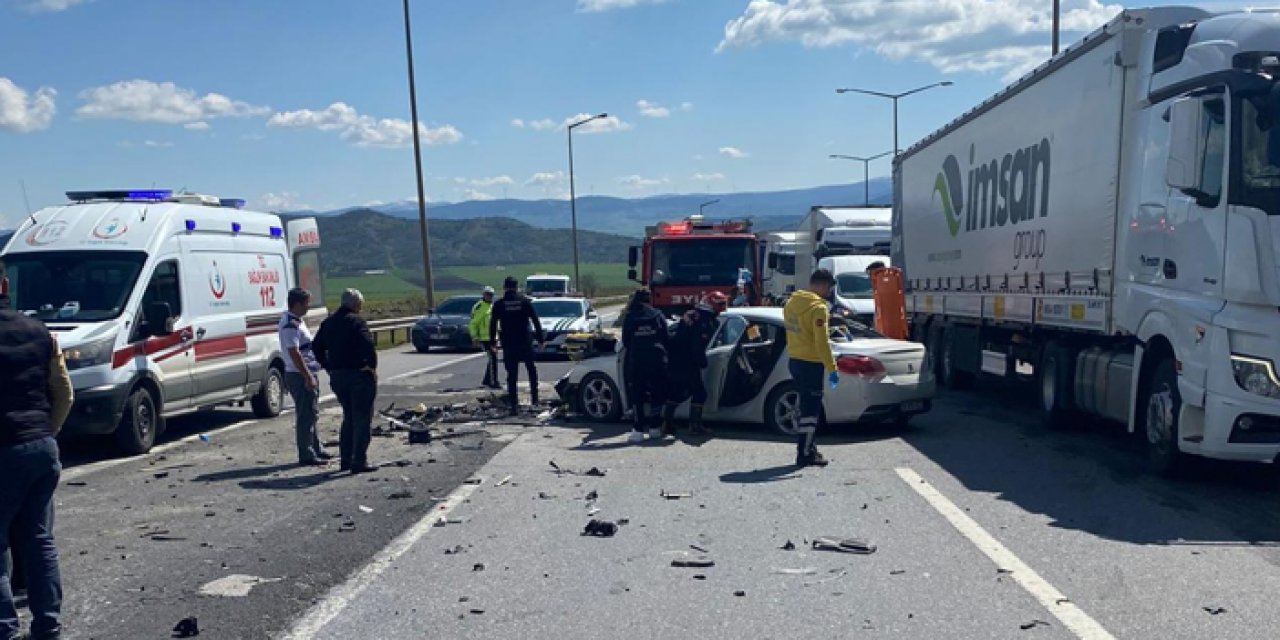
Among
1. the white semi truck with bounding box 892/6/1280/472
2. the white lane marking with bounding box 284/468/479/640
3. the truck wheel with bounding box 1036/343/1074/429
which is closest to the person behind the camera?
the white lane marking with bounding box 284/468/479/640

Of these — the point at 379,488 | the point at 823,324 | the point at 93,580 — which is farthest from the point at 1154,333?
the point at 93,580

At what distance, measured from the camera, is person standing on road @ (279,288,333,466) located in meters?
11.0

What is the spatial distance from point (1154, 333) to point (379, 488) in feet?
21.4

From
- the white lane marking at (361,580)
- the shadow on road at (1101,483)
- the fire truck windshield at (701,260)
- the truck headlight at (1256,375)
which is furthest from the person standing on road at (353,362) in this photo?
the fire truck windshield at (701,260)

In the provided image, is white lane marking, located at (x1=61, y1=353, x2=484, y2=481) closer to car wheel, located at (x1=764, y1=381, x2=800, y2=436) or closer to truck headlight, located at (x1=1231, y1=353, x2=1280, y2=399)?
car wheel, located at (x1=764, y1=381, x2=800, y2=436)

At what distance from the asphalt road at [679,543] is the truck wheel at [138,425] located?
306 mm

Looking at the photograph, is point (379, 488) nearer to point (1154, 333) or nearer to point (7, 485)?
point (7, 485)

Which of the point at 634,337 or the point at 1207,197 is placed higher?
the point at 1207,197

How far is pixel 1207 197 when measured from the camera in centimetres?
884

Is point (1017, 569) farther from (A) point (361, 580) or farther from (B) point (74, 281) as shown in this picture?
(B) point (74, 281)

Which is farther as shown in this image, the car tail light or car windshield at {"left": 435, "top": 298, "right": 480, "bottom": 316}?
car windshield at {"left": 435, "top": 298, "right": 480, "bottom": 316}

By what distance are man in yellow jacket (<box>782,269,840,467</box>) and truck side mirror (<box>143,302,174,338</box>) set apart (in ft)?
20.7

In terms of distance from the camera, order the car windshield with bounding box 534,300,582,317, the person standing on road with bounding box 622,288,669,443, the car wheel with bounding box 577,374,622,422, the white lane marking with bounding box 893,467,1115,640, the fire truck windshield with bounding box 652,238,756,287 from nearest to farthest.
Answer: the white lane marking with bounding box 893,467,1115,640, the person standing on road with bounding box 622,288,669,443, the car wheel with bounding box 577,374,622,422, the fire truck windshield with bounding box 652,238,756,287, the car windshield with bounding box 534,300,582,317

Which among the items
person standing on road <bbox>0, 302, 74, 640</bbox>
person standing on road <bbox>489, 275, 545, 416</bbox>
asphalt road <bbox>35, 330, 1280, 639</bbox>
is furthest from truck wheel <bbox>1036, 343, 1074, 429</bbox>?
person standing on road <bbox>0, 302, 74, 640</bbox>
